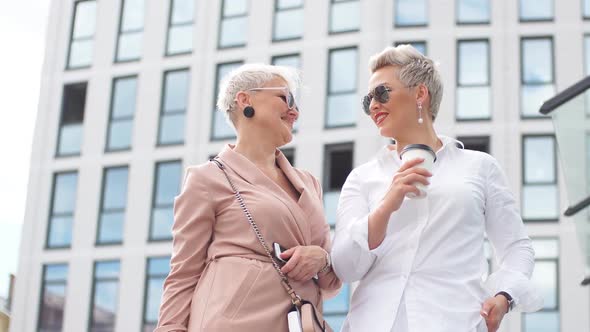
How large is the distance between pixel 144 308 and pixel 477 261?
25.5 meters

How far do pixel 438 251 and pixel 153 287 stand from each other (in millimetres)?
25452

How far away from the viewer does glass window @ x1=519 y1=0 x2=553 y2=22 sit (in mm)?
28125

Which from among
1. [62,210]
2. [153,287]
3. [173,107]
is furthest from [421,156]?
[62,210]

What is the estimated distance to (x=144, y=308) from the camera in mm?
29109

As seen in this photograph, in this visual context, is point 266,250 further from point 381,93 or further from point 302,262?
point 381,93

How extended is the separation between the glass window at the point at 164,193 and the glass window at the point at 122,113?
4.83 ft

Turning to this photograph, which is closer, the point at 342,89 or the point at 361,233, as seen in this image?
the point at 361,233

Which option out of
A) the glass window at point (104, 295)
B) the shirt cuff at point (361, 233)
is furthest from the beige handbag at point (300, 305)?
the glass window at point (104, 295)

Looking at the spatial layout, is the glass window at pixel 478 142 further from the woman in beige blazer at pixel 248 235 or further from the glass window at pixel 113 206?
the woman in beige blazer at pixel 248 235

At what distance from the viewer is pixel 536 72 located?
27.8 m

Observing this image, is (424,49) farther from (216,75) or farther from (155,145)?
(155,145)

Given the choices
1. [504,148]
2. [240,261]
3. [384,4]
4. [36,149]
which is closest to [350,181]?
[240,261]

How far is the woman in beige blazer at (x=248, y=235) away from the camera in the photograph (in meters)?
4.35

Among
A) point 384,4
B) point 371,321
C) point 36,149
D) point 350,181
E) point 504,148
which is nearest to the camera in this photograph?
point 371,321
